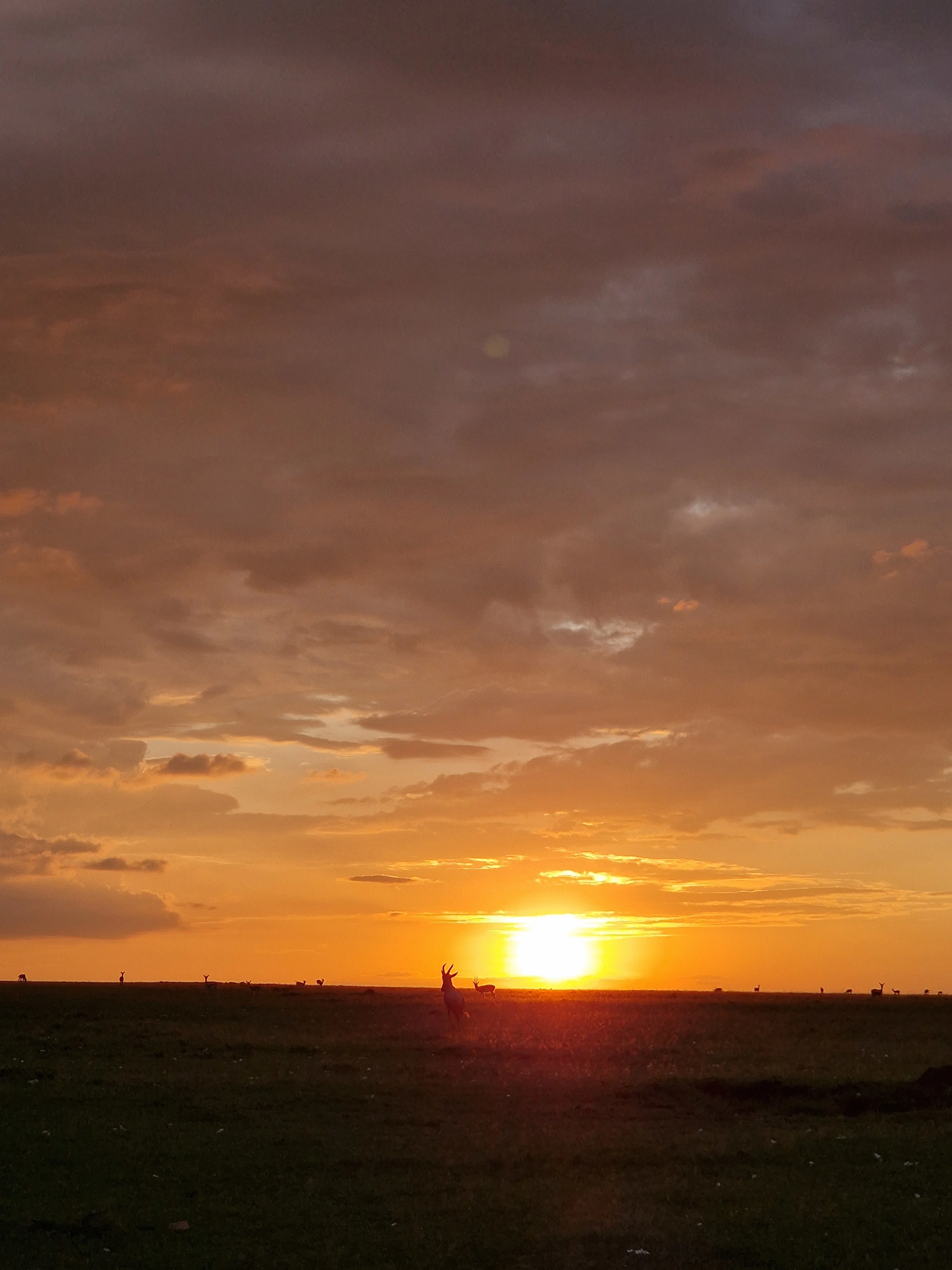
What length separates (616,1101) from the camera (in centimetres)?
3009

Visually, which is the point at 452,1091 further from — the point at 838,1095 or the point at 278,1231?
the point at 278,1231

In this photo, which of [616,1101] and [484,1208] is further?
[616,1101]

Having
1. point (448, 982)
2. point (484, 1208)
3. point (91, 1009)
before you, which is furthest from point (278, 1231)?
point (91, 1009)

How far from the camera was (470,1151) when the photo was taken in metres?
24.2

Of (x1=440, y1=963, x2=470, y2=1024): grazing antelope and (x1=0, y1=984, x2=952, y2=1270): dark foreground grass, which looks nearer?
(x1=0, y1=984, x2=952, y2=1270): dark foreground grass

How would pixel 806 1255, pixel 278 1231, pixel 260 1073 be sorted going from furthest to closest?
pixel 260 1073, pixel 278 1231, pixel 806 1255

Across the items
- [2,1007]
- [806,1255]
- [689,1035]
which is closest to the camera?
[806,1255]

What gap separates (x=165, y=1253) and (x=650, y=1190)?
8.18 metres

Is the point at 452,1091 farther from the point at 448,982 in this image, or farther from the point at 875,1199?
the point at 448,982

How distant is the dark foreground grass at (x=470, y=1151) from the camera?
18.0m

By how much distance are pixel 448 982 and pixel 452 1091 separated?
931 inches

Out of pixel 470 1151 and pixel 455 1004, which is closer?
pixel 470 1151

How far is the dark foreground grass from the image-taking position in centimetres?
1798

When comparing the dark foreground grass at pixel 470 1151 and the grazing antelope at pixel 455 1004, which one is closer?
the dark foreground grass at pixel 470 1151
